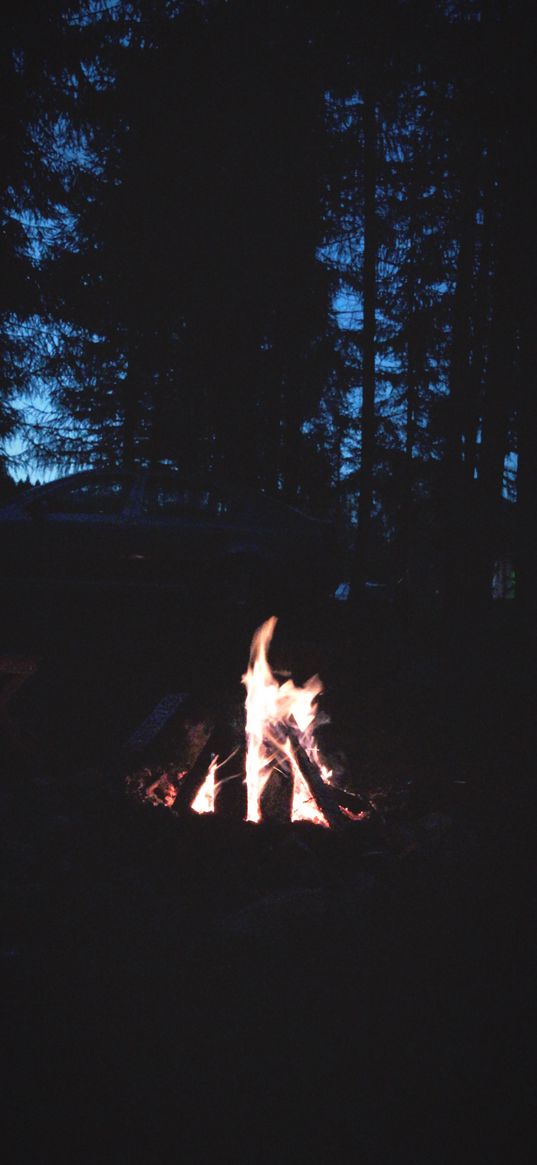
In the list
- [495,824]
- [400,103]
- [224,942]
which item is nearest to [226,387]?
[400,103]

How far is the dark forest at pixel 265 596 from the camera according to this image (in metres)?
2.42

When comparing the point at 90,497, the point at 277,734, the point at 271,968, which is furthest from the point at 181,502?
the point at 271,968

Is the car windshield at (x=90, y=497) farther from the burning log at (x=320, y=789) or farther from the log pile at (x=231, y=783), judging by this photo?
the burning log at (x=320, y=789)

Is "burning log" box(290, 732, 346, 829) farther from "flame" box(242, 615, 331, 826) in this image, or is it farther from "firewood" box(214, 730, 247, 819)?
"firewood" box(214, 730, 247, 819)

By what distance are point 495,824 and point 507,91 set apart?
9315 millimetres

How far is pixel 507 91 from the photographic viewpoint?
912 cm

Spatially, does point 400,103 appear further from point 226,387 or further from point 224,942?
point 224,942

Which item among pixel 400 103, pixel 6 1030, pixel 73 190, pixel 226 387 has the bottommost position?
pixel 6 1030

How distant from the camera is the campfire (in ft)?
13.1

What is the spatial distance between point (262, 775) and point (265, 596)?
4781 millimetres

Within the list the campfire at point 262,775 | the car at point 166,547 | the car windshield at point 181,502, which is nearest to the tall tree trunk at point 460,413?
the car at point 166,547

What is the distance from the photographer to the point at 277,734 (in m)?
4.40

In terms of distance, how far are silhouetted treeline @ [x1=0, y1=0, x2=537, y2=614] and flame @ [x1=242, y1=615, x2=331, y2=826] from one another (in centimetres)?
487

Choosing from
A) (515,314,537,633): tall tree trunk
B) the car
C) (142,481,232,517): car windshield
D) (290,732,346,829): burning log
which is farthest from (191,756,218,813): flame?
(515,314,537,633): tall tree trunk
